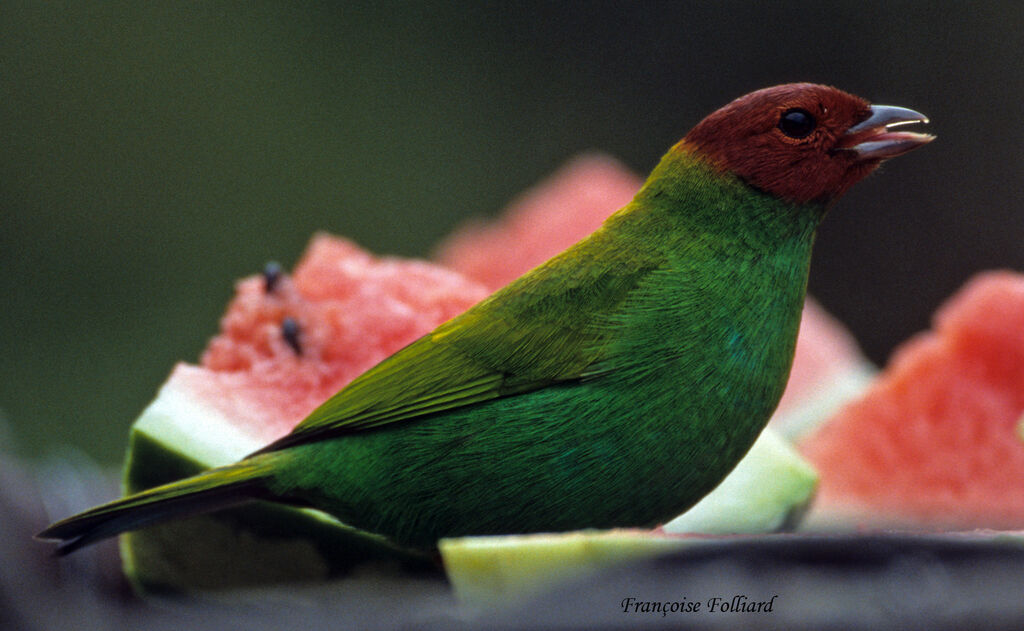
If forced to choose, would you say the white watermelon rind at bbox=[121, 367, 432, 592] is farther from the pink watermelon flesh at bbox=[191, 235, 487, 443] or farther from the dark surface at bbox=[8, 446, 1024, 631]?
the dark surface at bbox=[8, 446, 1024, 631]

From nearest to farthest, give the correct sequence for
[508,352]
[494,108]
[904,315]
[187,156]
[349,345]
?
[508,352] < [349,345] < [904,315] < [187,156] < [494,108]

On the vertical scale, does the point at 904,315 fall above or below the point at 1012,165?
below

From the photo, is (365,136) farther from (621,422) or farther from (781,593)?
(781,593)

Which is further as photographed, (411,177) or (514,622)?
(411,177)

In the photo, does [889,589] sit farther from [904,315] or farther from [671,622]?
[904,315]

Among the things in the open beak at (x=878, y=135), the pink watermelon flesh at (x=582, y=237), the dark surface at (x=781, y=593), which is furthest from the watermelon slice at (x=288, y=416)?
the pink watermelon flesh at (x=582, y=237)

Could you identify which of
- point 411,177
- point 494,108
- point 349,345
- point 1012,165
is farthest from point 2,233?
point 1012,165

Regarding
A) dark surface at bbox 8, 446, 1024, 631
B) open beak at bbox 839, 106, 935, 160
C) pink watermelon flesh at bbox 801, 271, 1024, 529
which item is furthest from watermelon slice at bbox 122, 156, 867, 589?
pink watermelon flesh at bbox 801, 271, 1024, 529

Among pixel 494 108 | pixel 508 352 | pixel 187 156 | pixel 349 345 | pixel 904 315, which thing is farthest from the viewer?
pixel 494 108
